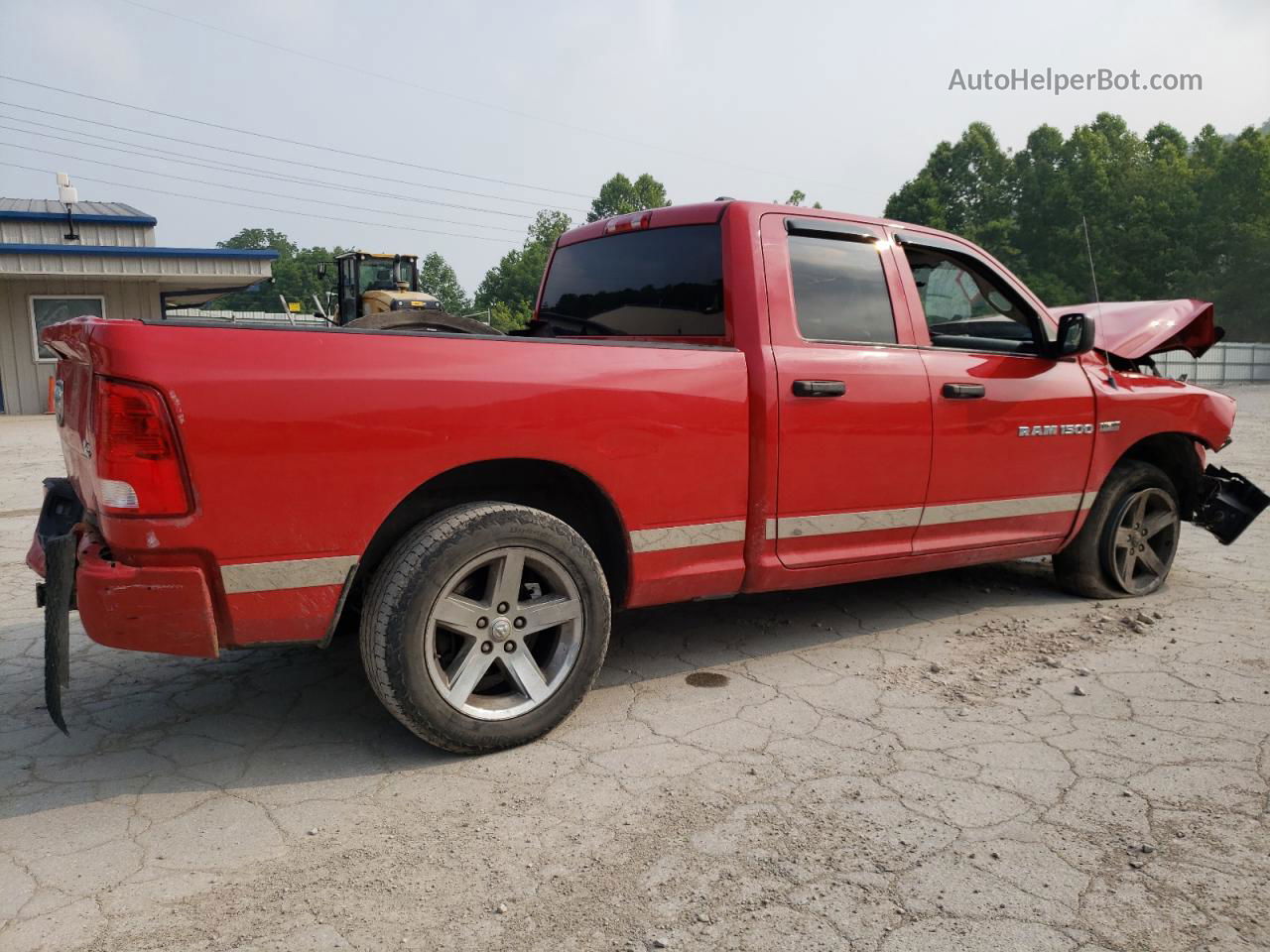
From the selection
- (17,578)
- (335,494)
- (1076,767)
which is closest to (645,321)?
(335,494)

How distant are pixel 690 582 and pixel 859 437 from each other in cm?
95

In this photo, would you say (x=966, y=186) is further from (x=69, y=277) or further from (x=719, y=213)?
(x=719, y=213)

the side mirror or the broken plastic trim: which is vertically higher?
the side mirror

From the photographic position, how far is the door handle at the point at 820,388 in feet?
11.3

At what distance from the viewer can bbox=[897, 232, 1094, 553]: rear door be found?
155 inches

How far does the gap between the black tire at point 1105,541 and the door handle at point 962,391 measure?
1.21 meters

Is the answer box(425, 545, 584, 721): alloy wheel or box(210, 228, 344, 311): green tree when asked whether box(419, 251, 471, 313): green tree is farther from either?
box(425, 545, 584, 721): alloy wheel

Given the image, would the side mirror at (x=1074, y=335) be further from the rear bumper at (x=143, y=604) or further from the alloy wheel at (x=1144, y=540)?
the rear bumper at (x=143, y=604)

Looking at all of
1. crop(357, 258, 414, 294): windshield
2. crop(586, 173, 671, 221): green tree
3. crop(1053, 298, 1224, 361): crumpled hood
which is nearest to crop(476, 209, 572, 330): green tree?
crop(586, 173, 671, 221): green tree

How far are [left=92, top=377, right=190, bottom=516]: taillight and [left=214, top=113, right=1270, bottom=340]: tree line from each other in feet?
121

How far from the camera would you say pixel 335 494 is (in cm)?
264

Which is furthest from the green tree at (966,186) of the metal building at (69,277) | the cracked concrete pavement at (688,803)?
the cracked concrete pavement at (688,803)

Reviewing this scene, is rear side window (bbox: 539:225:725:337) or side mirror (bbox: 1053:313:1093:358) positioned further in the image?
side mirror (bbox: 1053:313:1093:358)

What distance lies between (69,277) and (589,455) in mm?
20623
